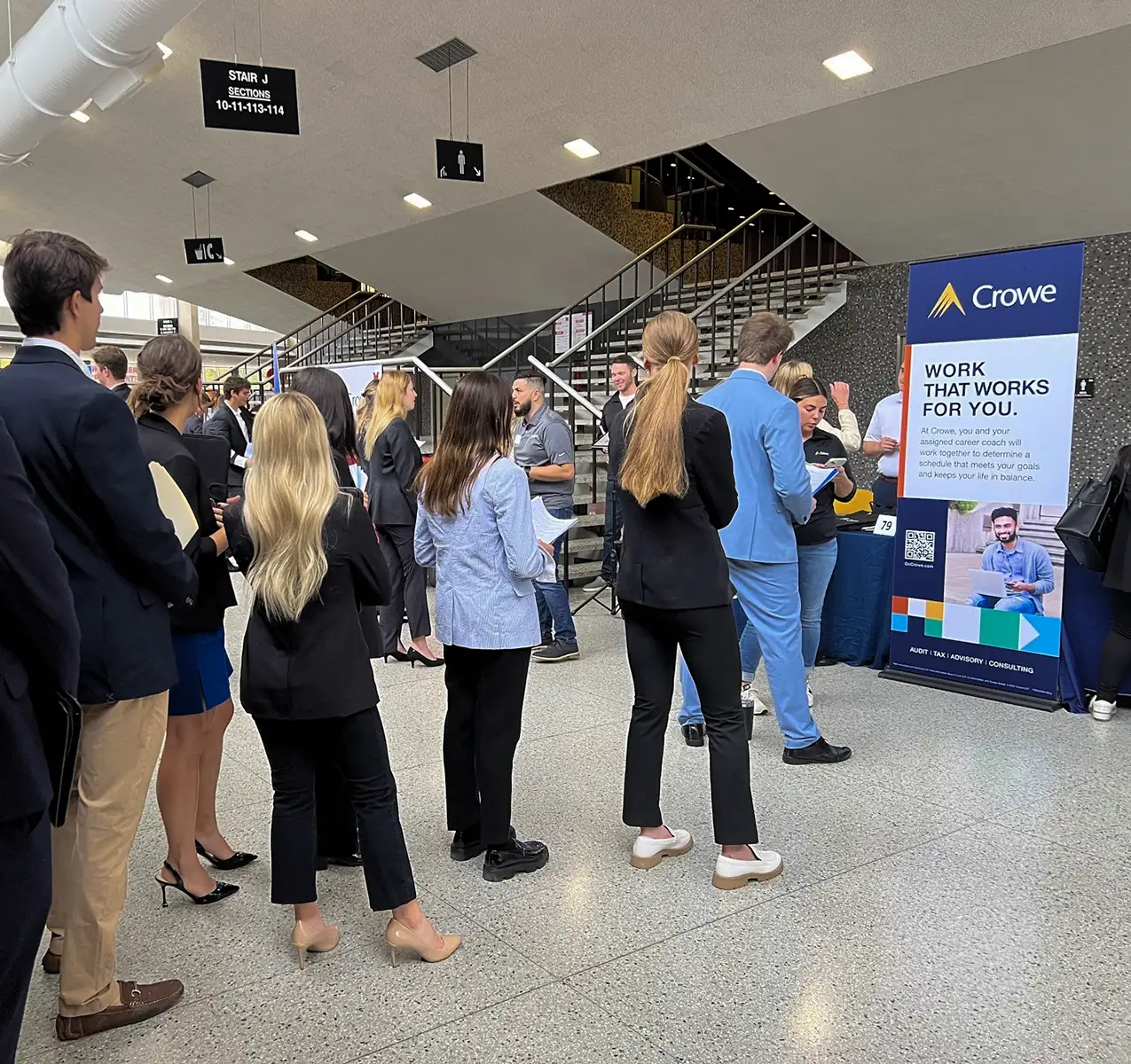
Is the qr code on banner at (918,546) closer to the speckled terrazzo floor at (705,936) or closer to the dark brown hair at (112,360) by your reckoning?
the speckled terrazzo floor at (705,936)

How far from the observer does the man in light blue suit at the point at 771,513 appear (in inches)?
Answer: 136

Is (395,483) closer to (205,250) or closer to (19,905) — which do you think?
(19,905)

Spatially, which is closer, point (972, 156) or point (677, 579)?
point (677, 579)

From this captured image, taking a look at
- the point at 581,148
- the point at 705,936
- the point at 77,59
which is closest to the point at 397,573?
the point at 705,936

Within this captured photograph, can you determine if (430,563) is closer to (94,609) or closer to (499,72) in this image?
(94,609)

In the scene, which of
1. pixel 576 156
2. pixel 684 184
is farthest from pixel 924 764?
pixel 684 184

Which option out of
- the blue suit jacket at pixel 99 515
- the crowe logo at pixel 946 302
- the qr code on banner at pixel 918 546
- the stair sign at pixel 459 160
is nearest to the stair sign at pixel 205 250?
the stair sign at pixel 459 160

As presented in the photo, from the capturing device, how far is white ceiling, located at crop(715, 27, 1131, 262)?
6586 mm

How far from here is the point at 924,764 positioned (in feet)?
12.3

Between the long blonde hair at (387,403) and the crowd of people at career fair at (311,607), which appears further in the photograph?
the long blonde hair at (387,403)

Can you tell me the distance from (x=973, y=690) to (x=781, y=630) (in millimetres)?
1554

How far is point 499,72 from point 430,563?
19.5 feet

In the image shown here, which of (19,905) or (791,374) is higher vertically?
(791,374)

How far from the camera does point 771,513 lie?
3576mm
